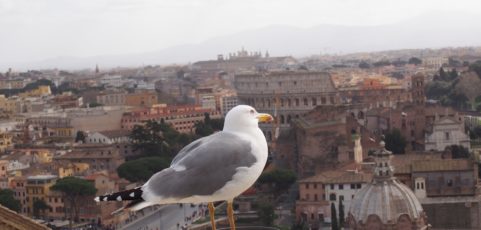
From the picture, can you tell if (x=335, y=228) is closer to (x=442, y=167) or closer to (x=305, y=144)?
(x=442, y=167)

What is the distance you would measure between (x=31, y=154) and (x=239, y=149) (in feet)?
93.7

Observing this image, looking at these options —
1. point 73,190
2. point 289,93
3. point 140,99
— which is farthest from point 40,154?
point 140,99

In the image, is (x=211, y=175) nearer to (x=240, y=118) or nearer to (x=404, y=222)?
(x=240, y=118)

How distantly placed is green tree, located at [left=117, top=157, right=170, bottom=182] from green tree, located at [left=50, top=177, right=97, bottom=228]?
2.21m

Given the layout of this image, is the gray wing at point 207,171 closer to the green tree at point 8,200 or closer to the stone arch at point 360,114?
the green tree at point 8,200

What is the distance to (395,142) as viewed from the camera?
3020 cm

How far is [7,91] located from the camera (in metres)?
→ 65.5

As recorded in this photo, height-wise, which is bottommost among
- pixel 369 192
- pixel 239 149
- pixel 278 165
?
pixel 278 165

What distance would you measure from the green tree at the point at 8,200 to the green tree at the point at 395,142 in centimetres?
1244

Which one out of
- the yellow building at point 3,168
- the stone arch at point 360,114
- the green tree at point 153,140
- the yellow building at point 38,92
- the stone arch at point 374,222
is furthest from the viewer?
the yellow building at point 38,92

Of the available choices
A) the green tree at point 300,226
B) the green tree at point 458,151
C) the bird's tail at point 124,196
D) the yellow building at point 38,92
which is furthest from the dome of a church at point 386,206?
the yellow building at point 38,92

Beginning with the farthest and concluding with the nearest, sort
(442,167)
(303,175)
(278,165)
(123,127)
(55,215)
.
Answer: (123,127) < (278,165) < (303,175) < (55,215) < (442,167)

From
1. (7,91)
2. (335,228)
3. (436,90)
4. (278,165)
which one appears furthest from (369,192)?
(7,91)

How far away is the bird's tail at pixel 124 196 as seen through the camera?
342 centimetres
